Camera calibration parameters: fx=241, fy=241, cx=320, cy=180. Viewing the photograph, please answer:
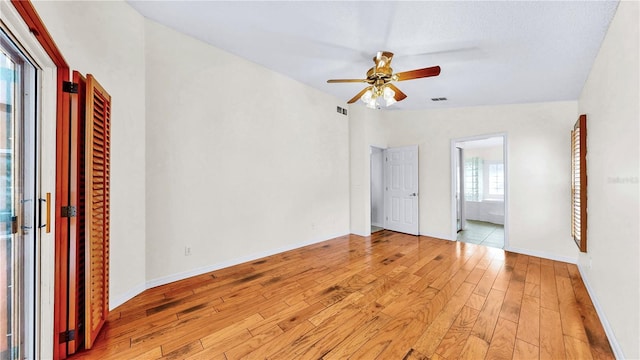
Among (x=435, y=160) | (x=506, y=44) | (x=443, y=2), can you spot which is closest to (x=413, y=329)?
(x=443, y=2)

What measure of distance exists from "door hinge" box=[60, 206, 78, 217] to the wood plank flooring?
1.00 meters

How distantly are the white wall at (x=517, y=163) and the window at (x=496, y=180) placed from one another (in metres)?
4.80

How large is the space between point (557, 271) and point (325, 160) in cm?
381

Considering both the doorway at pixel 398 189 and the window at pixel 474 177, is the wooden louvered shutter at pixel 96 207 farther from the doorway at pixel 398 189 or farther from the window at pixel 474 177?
the window at pixel 474 177

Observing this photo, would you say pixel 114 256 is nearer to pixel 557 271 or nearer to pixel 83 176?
pixel 83 176

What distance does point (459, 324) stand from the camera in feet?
6.73

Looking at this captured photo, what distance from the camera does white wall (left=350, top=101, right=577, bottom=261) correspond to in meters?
3.76

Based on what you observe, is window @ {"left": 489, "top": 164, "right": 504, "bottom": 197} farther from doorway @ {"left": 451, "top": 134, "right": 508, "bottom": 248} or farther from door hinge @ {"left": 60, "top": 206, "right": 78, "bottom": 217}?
door hinge @ {"left": 60, "top": 206, "right": 78, "bottom": 217}

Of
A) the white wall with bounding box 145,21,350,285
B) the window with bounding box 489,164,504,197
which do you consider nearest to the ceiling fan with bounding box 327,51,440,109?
the white wall with bounding box 145,21,350,285

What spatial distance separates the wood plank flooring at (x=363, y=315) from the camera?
69.0 inches

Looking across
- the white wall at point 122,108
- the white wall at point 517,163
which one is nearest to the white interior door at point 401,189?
the white wall at point 517,163

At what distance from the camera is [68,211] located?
5.41 feet

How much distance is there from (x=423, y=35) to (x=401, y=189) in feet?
11.6

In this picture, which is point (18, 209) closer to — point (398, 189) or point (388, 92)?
point (388, 92)
